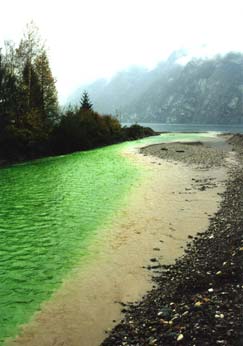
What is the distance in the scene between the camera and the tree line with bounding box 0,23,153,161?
59.4 m

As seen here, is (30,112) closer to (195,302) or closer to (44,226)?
(44,226)

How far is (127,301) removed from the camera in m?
13.1

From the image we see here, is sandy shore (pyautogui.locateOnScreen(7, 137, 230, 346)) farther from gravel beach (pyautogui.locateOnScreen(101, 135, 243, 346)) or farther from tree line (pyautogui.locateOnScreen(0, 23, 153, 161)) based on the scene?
tree line (pyautogui.locateOnScreen(0, 23, 153, 161))

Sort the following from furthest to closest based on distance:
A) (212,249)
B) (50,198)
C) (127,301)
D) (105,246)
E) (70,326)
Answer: (50,198)
(105,246)
(212,249)
(127,301)
(70,326)

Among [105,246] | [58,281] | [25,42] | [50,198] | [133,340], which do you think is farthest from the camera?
Result: [25,42]

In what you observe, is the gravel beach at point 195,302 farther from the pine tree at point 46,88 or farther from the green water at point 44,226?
the pine tree at point 46,88

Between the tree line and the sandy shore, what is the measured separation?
104 ft

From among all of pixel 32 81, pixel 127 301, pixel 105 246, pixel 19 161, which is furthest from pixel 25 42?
pixel 127 301

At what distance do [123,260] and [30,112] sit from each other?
4948cm

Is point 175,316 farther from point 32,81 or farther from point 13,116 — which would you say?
point 32,81

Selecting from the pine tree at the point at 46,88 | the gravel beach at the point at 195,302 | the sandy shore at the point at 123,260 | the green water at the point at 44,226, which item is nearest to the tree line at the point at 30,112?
the pine tree at the point at 46,88

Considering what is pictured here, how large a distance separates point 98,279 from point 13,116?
1943 inches

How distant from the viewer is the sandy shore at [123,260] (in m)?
11.5

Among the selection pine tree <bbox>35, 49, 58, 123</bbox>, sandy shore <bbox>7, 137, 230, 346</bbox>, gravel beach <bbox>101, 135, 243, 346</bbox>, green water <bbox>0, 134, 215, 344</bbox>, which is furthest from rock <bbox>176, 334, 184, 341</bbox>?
pine tree <bbox>35, 49, 58, 123</bbox>
